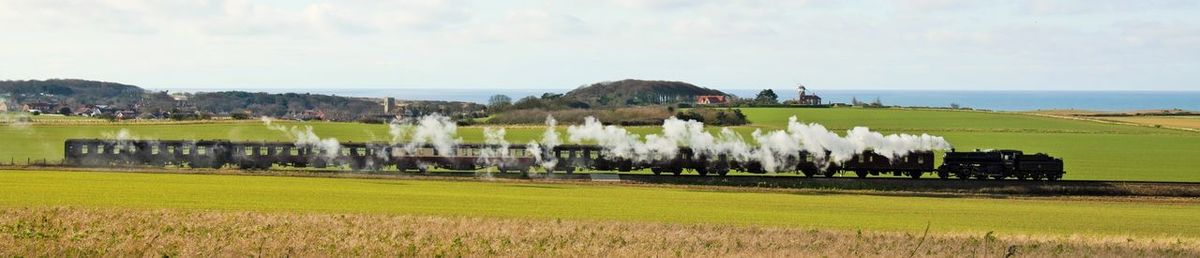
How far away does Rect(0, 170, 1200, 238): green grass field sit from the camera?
121 feet

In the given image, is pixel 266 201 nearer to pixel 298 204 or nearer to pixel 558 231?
pixel 298 204

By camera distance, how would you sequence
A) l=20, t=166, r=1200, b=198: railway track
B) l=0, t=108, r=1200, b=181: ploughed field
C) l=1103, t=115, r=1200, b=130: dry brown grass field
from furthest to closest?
l=1103, t=115, r=1200, b=130: dry brown grass field → l=0, t=108, r=1200, b=181: ploughed field → l=20, t=166, r=1200, b=198: railway track

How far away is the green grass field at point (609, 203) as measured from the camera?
36.8 metres

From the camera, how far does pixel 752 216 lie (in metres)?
38.2

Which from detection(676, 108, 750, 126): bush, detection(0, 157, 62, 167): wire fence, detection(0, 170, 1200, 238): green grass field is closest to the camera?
detection(0, 170, 1200, 238): green grass field

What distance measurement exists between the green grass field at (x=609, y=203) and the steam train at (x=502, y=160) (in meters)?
7.32

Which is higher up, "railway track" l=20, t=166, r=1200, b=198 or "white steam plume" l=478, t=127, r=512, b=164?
"white steam plume" l=478, t=127, r=512, b=164

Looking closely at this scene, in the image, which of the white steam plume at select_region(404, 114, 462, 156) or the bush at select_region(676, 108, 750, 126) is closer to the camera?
the white steam plume at select_region(404, 114, 462, 156)

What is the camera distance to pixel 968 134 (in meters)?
110

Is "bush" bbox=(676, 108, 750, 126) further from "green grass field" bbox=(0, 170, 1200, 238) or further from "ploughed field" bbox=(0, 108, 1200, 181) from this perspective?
"green grass field" bbox=(0, 170, 1200, 238)

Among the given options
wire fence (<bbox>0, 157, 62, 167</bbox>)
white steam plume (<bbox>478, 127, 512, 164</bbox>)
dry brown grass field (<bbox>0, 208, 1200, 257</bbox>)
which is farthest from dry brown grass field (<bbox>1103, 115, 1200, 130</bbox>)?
wire fence (<bbox>0, 157, 62, 167</bbox>)

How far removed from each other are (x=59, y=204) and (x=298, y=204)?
7.03 meters

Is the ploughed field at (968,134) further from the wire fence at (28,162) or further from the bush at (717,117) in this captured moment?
the bush at (717,117)

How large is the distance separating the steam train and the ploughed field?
5522mm
